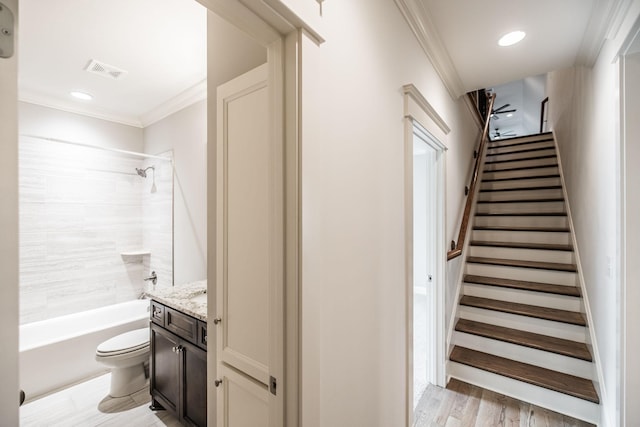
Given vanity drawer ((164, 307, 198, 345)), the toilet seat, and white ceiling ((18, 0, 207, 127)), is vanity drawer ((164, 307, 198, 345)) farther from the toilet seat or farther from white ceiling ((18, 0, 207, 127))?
white ceiling ((18, 0, 207, 127))

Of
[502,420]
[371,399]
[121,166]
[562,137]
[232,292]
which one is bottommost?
[502,420]

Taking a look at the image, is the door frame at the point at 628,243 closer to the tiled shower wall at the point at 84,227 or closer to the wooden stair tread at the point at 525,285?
the wooden stair tread at the point at 525,285

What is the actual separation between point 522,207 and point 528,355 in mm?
1941

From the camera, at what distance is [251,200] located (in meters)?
1.18

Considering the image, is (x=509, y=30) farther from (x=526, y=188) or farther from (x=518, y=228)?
(x=526, y=188)

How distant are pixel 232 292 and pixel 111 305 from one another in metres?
2.92

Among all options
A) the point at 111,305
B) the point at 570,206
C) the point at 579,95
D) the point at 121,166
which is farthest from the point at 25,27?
the point at 570,206

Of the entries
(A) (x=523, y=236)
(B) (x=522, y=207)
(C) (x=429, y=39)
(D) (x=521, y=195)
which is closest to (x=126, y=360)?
(C) (x=429, y=39)

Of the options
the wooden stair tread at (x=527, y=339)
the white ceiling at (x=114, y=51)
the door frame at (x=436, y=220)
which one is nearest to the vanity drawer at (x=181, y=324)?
the door frame at (x=436, y=220)

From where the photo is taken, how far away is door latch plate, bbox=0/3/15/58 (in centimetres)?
43

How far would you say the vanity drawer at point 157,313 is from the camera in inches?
A: 75.4

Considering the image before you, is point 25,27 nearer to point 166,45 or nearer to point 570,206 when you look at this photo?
point 166,45

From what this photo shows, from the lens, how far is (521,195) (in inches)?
146

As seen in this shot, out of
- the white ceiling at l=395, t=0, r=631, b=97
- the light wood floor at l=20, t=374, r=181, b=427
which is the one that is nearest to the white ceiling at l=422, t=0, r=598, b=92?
the white ceiling at l=395, t=0, r=631, b=97
